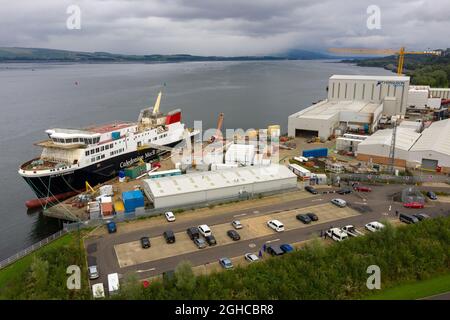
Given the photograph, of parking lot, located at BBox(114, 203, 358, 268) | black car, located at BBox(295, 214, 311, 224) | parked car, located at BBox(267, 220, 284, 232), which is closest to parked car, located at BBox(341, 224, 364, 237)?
parking lot, located at BBox(114, 203, 358, 268)

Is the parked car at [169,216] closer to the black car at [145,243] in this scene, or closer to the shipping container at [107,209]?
the black car at [145,243]

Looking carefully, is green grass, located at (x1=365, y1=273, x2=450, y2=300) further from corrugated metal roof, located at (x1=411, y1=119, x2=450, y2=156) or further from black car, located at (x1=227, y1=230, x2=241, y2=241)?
corrugated metal roof, located at (x1=411, y1=119, x2=450, y2=156)

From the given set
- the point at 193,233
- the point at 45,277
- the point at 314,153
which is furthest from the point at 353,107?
the point at 45,277

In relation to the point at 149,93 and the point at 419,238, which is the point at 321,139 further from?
the point at 149,93

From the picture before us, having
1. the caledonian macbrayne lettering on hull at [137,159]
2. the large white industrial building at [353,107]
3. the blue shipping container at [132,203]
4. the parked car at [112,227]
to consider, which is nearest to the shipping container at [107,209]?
the blue shipping container at [132,203]

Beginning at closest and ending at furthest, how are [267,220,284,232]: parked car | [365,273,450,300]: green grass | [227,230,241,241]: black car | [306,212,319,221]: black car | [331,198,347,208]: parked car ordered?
[365,273,450,300]: green grass, [227,230,241,241]: black car, [267,220,284,232]: parked car, [306,212,319,221]: black car, [331,198,347,208]: parked car
